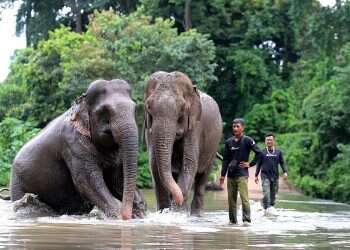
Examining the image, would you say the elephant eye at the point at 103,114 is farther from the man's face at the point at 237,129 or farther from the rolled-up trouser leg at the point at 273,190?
the rolled-up trouser leg at the point at 273,190

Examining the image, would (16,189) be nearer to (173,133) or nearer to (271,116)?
(173,133)

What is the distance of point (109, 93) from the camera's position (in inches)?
537

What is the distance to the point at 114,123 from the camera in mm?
13266

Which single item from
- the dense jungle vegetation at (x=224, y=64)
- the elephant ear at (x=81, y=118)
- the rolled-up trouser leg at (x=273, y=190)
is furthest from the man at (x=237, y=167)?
the dense jungle vegetation at (x=224, y=64)

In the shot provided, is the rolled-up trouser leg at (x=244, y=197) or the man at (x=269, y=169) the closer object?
the rolled-up trouser leg at (x=244, y=197)

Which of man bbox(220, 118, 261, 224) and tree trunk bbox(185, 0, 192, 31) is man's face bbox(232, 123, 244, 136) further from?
tree trunk bbox(185, 0, 192, 31)

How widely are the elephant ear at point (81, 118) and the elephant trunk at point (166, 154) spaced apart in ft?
3.30

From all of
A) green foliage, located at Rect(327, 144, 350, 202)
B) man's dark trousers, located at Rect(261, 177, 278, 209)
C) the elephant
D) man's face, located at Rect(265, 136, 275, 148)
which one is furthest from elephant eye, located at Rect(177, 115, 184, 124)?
green foliage, located at Rect(327, 144, 350, 202)

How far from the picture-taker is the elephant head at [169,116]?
1362 centimetres

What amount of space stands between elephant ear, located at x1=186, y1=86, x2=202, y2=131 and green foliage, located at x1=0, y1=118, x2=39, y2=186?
19299 millimetres

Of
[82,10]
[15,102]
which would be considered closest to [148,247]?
[15,102]

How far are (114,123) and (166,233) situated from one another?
9.44ft

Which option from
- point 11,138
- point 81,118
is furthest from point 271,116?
point 81,118

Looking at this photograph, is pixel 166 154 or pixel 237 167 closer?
pixel 237 167
